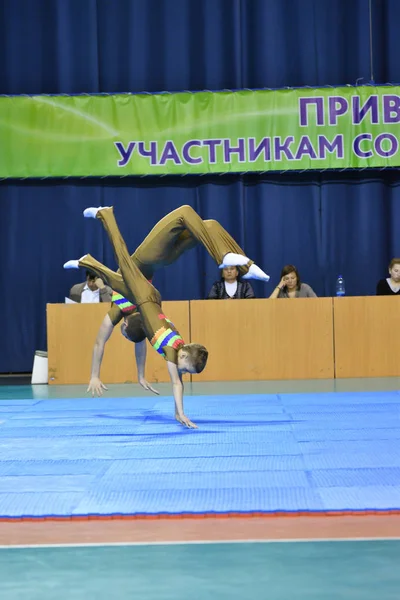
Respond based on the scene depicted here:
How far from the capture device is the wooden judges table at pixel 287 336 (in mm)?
9500

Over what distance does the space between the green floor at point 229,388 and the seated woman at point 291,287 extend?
3.27ft

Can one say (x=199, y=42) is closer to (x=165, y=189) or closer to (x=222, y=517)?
(x=165, y=189)

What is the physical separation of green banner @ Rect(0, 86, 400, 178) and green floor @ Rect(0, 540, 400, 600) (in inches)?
318

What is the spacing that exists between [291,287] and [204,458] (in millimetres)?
5169

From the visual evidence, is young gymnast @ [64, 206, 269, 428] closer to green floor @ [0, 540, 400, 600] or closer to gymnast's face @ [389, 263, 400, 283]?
green floor @ [0, 540, 400, 600]

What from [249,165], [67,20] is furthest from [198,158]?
[67,20]

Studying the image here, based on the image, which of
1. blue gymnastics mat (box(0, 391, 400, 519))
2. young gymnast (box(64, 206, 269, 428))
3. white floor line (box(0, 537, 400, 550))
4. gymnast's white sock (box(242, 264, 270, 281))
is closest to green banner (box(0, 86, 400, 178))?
blue gymnastics mat (box(0, 391, 400, 519))

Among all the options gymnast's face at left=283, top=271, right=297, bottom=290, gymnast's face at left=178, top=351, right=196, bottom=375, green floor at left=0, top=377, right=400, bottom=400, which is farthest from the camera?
gymnast's face at left=283, top=271, right=297, bottom=290

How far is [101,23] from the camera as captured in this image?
11.6 m

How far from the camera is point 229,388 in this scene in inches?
344

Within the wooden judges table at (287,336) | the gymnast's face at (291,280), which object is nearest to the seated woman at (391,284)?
the wooden judges table at (287,336)

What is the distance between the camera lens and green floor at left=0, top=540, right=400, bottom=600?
2637mm

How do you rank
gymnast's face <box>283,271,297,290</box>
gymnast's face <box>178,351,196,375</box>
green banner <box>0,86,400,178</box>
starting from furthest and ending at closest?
green banner <box>0,86,400,178</box> → gymnast's face <box>283,271,297,290</box> → gymnast's face <box>178,351,196,375</box>

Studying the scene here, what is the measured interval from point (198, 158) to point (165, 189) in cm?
77
